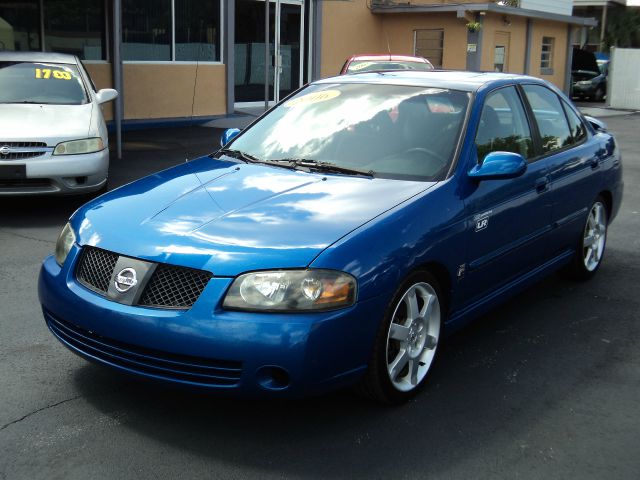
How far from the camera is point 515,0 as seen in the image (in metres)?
26.9

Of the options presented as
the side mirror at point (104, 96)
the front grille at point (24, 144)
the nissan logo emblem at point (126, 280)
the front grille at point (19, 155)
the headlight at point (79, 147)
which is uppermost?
the side mirror at point (104, 96)

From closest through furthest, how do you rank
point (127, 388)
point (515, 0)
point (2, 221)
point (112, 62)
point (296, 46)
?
point (127, 388) → point (2, 221) → point (112, 62) → point (296, 46) → point (515, 0)

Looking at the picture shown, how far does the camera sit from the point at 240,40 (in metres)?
18.8

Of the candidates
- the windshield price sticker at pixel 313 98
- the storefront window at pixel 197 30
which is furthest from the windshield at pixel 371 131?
the storefront window at pixel 197 30

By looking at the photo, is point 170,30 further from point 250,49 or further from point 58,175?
point 58,175

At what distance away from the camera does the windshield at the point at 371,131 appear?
4445 millimetres

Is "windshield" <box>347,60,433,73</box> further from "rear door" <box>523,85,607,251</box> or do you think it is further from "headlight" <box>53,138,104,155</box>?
"rear door" <box>523,85,607,251</box>

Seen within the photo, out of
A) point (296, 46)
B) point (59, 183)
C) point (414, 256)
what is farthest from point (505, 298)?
point (296, 46)

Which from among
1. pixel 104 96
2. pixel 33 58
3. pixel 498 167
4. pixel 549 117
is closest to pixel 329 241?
pixel 498 167

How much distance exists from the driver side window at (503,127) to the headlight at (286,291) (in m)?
1.56

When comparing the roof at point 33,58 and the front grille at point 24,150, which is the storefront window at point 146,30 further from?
the front grille at point 24,150

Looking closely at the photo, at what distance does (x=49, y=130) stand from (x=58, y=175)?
0.50 meters

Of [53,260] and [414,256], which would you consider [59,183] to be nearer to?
[53,260]

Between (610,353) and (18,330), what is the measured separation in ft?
11.2
